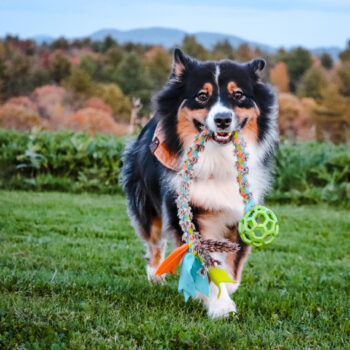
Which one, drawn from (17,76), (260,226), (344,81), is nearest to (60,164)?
(260,226)

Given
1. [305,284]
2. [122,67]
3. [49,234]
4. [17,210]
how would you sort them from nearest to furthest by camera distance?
[305,284], [49,234], [17,210], [122,67]

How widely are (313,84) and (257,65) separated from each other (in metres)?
45.5

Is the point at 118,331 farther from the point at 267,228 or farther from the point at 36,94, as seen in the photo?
the point at 36,94

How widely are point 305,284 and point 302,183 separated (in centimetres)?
472

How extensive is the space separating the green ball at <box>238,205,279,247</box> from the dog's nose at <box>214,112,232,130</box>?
59 centimetres

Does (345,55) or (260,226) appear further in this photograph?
(345,55)

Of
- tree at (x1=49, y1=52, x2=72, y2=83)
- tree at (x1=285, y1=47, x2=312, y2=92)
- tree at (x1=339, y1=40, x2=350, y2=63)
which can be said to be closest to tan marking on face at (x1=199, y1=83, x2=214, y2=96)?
tree at (x1=49, y1=52, x2=72, y2=83)

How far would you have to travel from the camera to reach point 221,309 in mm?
3715

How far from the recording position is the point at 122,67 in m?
40.9

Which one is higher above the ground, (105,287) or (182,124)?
(182,124)

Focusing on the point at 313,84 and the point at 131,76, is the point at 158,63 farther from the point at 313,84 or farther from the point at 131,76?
the point at 313,84

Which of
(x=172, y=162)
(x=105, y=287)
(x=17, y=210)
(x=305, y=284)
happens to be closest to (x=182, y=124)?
(x=172, y=162)

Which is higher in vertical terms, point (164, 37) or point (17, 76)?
point (164, 37)

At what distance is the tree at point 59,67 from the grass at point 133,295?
36066 millimetres
